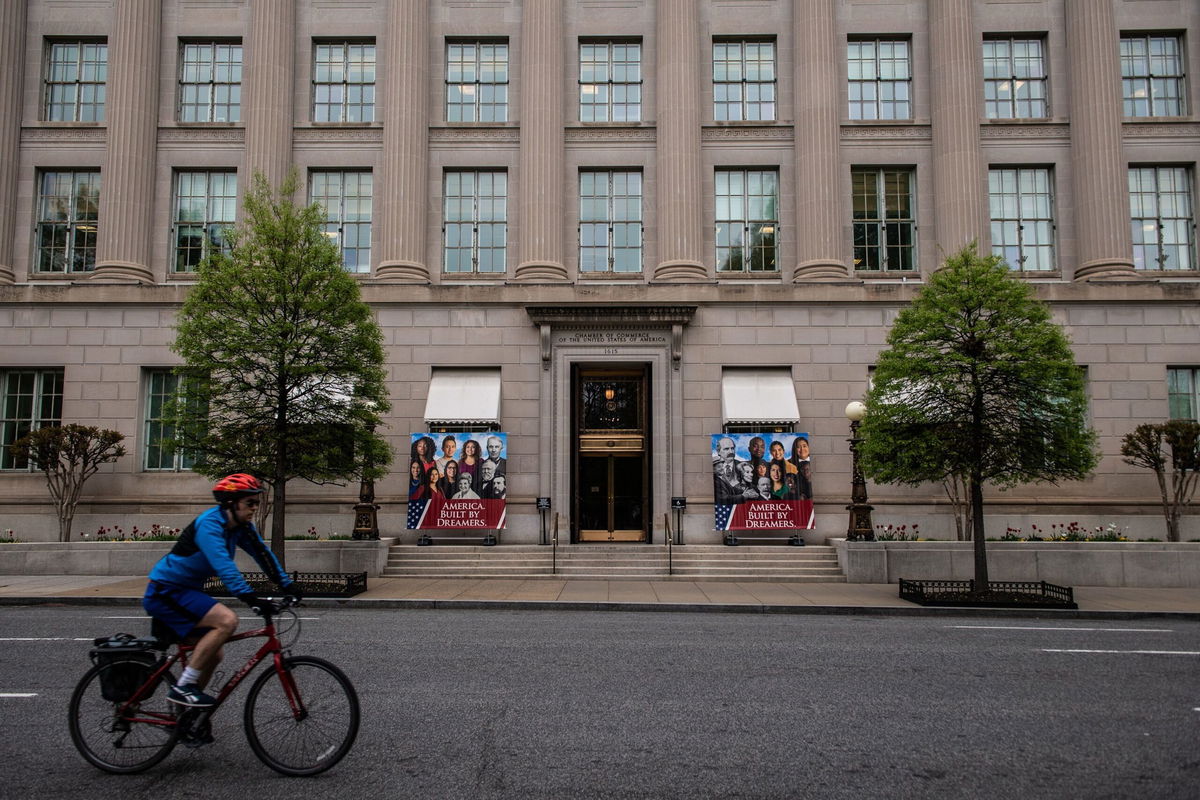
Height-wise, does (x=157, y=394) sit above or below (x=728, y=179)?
below

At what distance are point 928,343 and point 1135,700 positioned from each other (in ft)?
31.6

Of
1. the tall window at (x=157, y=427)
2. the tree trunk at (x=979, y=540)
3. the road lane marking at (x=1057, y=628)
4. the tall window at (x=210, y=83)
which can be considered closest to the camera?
the road lane marking at (x=1057, y=628)

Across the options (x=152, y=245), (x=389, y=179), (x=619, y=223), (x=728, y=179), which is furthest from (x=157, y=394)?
(x=728, y=179)

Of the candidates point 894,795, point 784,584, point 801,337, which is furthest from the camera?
point 801,337

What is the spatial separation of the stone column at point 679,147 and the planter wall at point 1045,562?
9.81m

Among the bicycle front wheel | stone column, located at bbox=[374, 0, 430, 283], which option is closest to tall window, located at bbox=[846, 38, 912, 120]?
stone column, located at bbox=[374, 0, 430, 283]

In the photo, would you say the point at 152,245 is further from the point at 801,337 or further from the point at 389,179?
the point at 801,337

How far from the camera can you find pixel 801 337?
23.9 metres

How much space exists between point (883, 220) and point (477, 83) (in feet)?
45.8

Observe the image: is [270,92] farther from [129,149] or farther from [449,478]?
[449,478]

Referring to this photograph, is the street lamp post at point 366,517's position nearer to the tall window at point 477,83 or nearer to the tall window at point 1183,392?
the tall window at point 477,83

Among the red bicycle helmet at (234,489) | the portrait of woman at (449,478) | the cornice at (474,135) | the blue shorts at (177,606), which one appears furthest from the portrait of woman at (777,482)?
the blue shorts at (177,606)

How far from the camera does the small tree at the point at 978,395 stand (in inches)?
623

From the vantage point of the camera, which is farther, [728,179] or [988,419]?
[728,179]
